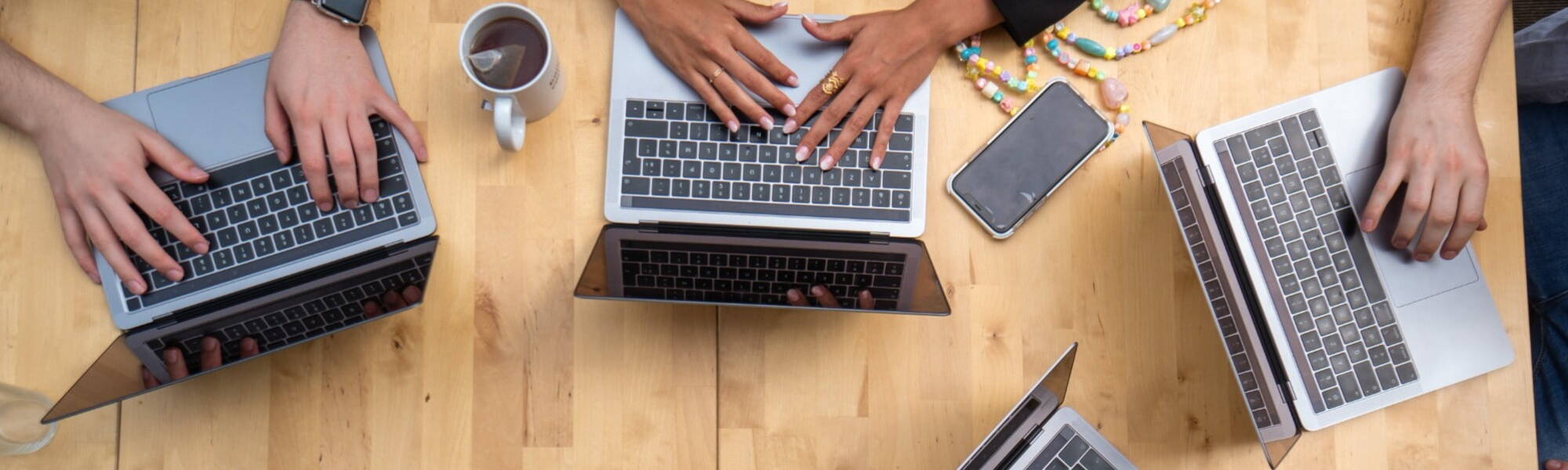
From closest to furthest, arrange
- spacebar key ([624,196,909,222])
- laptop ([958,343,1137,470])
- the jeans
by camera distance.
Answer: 1. laptop ([958,343,1137,470])
2. spacebar key ([624,196,909,222])
3. the jeans

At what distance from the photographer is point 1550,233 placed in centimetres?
129

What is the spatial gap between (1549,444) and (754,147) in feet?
4.27

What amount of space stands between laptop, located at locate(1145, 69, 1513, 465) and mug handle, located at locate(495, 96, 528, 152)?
2.35 ft

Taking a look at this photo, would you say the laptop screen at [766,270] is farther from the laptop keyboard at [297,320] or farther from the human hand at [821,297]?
the laptop keyboard at [297,320]

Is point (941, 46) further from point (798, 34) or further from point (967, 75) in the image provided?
point (798, 34)

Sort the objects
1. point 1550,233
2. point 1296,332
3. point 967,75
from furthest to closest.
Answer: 1. point 1550,233
2. point 967,75
3. point 1296,332

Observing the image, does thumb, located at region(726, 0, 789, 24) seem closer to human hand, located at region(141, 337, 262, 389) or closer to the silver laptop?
the silver laptop

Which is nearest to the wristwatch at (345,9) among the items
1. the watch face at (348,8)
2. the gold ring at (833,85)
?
the watch face at (348,8)

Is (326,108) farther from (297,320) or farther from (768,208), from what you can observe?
(768,208)

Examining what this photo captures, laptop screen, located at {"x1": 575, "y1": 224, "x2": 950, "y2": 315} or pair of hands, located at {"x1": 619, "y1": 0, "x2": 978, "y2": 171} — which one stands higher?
pair of hands, located at {"x1": 619, "y1": 0, "x2": 978, "y2": 171}

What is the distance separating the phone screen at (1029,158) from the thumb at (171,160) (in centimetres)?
88

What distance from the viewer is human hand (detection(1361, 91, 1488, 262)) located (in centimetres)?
98

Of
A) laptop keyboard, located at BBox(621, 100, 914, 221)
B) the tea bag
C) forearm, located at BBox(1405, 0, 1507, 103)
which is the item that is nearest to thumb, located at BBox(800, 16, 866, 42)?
laptop keyboard, located at BBox(621, 100, 914, 221)

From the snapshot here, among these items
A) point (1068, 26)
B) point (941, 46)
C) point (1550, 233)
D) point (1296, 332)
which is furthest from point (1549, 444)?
point (941, 46)
